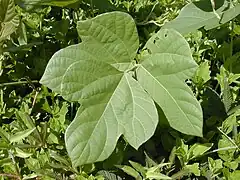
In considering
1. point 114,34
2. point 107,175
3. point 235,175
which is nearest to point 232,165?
point 235,175

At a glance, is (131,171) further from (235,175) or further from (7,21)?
(7,21)

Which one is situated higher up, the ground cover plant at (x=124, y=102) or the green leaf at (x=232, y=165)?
the ground cover plant at (x=124, y=102)

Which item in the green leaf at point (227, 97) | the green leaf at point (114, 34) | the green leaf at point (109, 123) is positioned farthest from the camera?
the green leaf at point (227, 97)

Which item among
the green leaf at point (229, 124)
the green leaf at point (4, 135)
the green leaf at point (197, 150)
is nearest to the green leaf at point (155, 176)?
the green leaf at point (197, 150)

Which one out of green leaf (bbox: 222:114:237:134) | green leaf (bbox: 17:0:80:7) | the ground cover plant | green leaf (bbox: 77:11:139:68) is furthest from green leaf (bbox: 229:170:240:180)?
green leaf (bbox: 17:0:80:7)

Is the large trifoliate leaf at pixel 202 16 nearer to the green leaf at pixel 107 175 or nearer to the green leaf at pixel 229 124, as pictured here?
the green leaf at pixel 229 124

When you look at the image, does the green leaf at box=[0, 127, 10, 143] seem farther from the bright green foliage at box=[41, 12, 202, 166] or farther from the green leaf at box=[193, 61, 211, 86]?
Answer: the green leaf at box=[193, 61, 211, 86]

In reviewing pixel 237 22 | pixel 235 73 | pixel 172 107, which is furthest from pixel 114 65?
pixel 237 22
